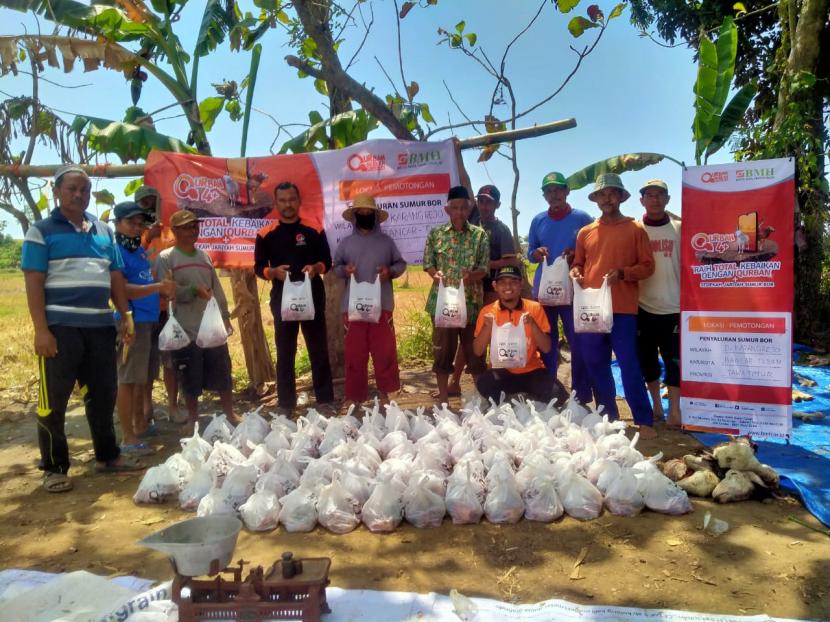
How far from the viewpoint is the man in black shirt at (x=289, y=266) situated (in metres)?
5.02

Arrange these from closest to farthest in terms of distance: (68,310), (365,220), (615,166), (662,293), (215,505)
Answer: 1. (215,505)
2. (68,310)
3. (662,293)
4. (365,220)
5. (615,166)

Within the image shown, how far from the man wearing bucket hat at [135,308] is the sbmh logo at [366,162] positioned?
2.10m

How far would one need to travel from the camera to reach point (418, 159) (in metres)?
5.80

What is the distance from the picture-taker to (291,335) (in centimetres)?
507

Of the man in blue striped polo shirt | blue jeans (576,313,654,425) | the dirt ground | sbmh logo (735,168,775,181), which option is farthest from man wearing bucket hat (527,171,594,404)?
the man in blue striped polo shirt

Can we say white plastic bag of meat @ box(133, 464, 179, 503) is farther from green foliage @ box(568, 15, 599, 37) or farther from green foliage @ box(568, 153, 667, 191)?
green foliage @ box(568, 15, 599, 37)

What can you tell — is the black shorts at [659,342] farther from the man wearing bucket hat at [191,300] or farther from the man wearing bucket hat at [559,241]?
the man wearing bucket hat at [191,300]

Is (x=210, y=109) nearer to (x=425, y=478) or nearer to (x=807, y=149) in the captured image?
(x=425, y=478)

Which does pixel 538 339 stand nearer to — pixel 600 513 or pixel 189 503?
pixel 600 513

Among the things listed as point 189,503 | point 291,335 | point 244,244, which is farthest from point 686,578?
point 244,244

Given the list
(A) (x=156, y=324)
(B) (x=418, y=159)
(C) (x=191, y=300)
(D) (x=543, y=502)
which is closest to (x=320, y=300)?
(C) (x=191, y=300)

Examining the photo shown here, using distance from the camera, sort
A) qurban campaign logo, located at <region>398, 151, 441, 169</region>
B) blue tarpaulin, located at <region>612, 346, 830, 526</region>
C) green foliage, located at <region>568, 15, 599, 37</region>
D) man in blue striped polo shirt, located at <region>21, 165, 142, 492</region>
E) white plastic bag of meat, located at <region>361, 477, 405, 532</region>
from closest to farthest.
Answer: white plastic bag of meat, located at <region>361, 477, 405, 532</region>, blue tarpaulin, located at <region>612, 346, 830, 526</region>, man in blue striped polo shirt, located at <region>21, 165, 142, 492</region>, qurban campaign logo, located at <region>398, 151, 441, 169</region>, green foliage, located at <region>568, 15, 599, 37</region>

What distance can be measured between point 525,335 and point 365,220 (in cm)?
176

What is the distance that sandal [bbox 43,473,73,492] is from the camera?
3799 mm
